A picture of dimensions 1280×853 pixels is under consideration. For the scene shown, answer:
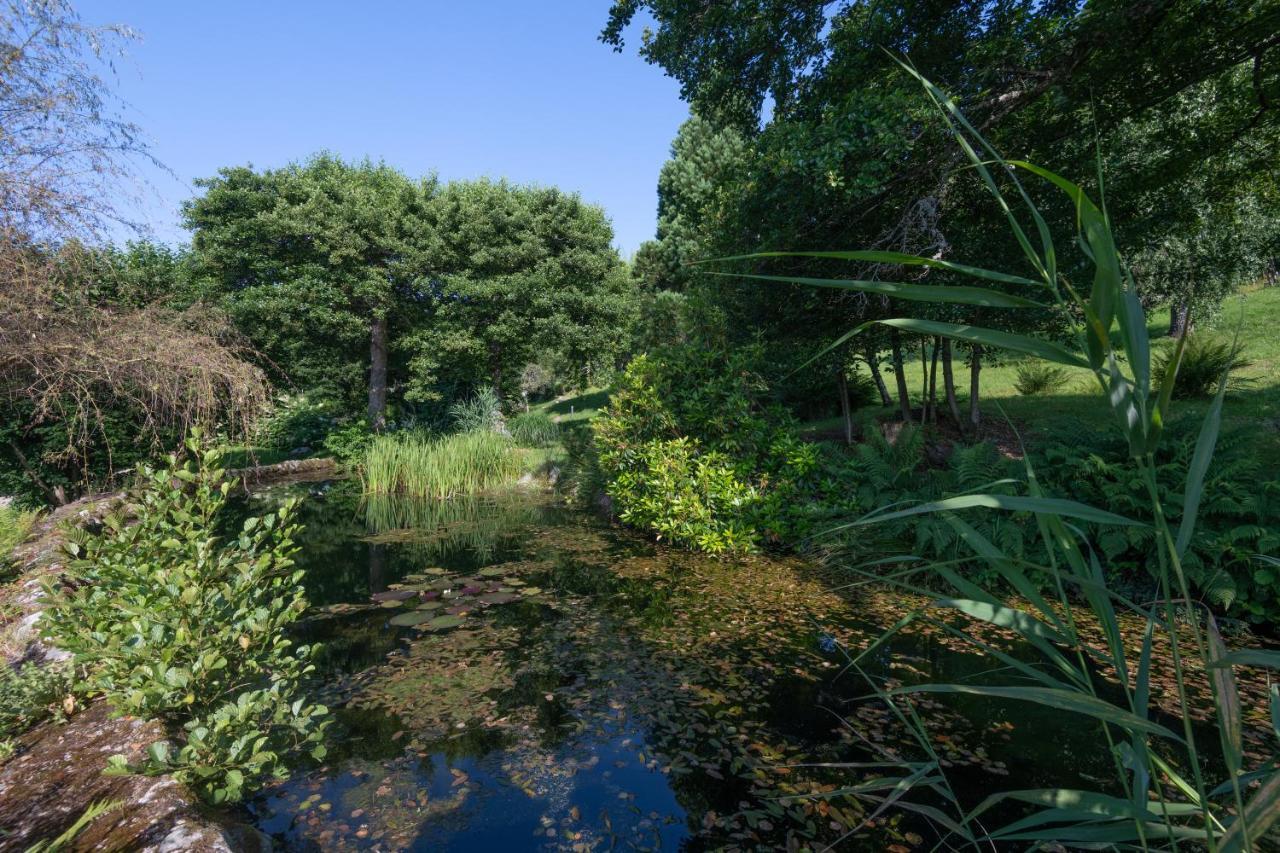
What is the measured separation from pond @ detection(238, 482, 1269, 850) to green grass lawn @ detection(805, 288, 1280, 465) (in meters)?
3.67

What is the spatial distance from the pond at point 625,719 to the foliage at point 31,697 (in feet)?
4.97

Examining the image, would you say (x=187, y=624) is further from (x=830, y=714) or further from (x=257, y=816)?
(x=830, y=714)

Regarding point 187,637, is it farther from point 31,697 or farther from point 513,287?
point 513,287

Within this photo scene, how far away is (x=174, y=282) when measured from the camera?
13922mm

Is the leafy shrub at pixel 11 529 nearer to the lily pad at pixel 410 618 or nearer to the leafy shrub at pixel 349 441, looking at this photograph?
the lily pad at pixel 410 618

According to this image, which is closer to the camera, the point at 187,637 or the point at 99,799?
the point at 99,799

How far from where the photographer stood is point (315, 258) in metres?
16.7

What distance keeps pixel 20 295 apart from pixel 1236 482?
1080 centimetres

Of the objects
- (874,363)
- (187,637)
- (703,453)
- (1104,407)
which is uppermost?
(874,363)

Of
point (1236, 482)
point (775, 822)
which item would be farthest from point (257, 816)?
point (1236, 482)

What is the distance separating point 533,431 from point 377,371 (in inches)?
193

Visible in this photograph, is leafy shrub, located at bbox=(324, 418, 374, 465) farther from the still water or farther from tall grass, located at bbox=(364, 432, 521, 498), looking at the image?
the still water

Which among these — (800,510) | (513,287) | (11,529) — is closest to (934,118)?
(800,510)

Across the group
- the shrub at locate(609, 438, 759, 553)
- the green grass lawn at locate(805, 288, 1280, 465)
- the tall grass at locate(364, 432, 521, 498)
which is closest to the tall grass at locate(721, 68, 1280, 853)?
the green grass lawn at locate(805, 288, 1280, 465)
